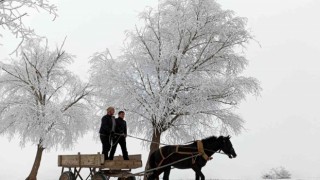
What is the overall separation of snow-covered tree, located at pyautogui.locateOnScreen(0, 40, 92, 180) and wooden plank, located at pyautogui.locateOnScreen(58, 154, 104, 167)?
30.3ft

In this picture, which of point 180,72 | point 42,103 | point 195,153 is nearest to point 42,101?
point 42,103

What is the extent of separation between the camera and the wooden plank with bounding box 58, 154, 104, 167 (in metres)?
10.8

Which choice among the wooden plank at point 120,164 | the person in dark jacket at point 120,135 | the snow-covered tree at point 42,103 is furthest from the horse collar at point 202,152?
the snow-covered tree at point 42,103

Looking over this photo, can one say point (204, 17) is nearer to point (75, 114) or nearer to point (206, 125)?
point (206, 125)

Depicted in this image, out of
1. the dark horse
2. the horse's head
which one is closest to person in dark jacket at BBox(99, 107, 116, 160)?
the dark horse

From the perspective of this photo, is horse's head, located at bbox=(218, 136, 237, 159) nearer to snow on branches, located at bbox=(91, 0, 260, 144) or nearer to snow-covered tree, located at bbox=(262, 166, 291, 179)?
snow on branches, located at bbox=(91, 0, 260, 144)

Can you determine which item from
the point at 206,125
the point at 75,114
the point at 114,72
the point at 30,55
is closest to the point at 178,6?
the point at 114,72

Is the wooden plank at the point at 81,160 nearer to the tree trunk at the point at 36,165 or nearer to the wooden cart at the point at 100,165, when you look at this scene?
the wooden cart at the point at 100,165

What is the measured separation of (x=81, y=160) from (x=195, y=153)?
3.37 meters

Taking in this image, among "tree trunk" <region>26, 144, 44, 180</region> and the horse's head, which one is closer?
the horse's head

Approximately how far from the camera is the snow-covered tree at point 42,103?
2166 cm

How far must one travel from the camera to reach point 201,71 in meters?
19.7

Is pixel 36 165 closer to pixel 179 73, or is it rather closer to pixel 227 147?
pixel 179 73

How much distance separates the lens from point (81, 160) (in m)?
11.5
